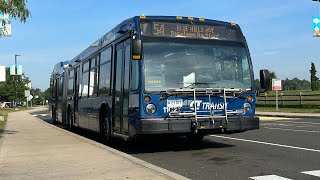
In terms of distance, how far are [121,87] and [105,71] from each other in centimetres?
194

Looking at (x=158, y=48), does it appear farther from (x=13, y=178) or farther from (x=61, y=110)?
(x=61, y=110)

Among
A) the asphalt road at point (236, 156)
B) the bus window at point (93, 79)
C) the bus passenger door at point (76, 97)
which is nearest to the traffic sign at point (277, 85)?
the bus passenger door at point (76, 97)

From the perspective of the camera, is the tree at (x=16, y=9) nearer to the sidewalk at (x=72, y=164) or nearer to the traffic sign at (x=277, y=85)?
the sidewalk at (x=72, y=164)

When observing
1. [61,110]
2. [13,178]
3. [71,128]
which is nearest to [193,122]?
[13,178]

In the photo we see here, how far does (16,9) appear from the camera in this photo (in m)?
13.6

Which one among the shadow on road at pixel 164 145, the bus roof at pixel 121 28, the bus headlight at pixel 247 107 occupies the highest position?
the bus roof at pixel 121 28

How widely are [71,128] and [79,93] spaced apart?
3379 mm

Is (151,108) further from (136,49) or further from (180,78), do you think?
(136,49)

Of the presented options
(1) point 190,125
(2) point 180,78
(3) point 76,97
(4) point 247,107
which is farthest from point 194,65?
(3) point 76,97

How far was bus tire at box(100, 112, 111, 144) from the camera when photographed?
1280cm

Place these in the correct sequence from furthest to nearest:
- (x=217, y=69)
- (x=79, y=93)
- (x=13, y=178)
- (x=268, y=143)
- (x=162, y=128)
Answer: (x=79, y=93) → (x=268, y=143) → (x=217, y=69) → (x=162, y=128) → (x=13, y=178)

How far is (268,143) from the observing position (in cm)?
1291

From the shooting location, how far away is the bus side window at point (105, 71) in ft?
42.4

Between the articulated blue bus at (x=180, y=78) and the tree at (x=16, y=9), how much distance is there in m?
3.23
